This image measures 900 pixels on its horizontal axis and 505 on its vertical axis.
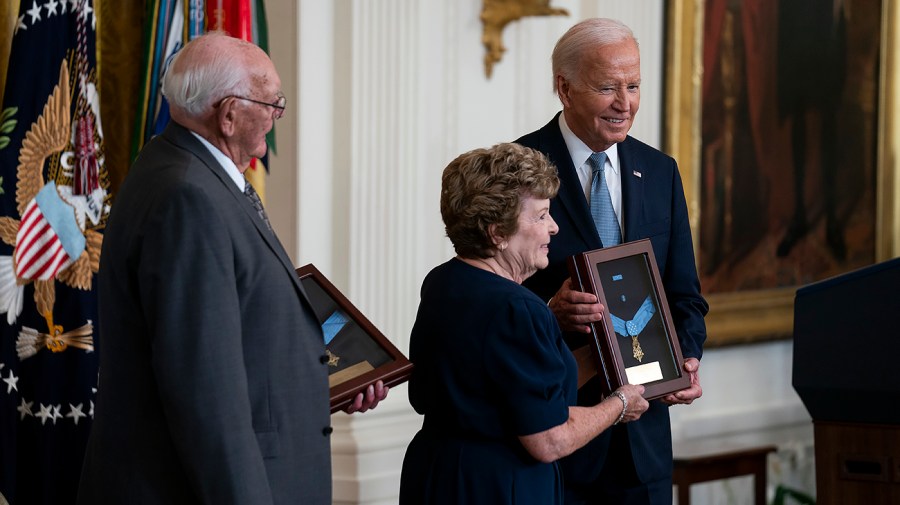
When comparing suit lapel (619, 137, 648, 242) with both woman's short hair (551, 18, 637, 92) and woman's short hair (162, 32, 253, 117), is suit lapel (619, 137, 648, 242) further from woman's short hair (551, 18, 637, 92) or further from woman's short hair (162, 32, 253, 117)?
woman's short hair (162, 32, 253, 117)

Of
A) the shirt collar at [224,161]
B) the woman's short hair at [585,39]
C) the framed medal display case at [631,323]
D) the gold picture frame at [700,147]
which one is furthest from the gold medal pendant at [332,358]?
the gold picture frame at [700,147]

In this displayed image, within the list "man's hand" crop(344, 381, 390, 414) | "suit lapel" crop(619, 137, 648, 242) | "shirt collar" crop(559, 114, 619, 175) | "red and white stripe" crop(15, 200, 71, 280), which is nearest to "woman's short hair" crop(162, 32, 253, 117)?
"man's hand" crop(344, 381, 390, 414)

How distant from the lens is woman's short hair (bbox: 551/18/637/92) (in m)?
A: 3.36

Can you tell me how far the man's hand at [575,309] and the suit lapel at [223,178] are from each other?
2.75 ft

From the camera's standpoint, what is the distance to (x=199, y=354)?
235 cm

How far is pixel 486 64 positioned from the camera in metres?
5.38

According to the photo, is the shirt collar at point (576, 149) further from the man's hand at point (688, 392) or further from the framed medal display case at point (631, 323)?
the man's hand at point (688, 392)

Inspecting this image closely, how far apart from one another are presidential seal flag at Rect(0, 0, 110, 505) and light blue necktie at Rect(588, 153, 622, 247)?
1.65 m

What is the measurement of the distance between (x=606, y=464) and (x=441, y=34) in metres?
2.45

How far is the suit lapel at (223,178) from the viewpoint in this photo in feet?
8.22

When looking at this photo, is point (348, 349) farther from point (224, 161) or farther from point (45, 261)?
point (45, 261)

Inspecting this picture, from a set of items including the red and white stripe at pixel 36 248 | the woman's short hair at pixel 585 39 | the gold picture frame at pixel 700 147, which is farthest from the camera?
the gold picture frame at pixel 700 147

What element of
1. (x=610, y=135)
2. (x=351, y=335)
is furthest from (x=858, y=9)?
(x=351, y=335)

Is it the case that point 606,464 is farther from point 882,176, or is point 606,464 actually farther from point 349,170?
point 882,176
